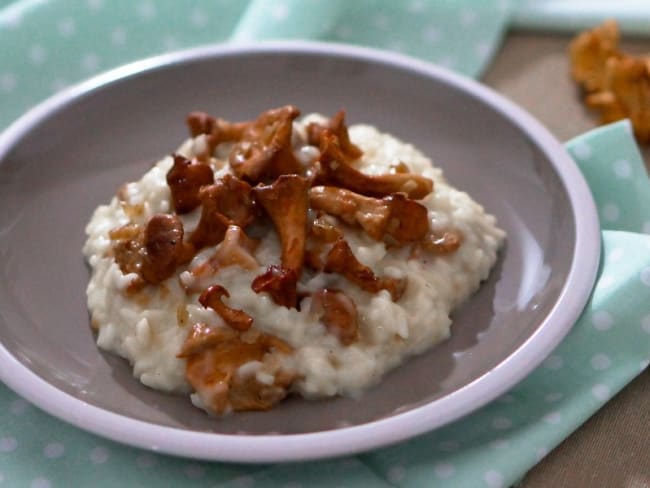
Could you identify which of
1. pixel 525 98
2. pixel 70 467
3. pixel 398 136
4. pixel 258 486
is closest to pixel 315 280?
pixel 258 486

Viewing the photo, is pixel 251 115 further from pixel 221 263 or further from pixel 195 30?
pixel 221 263

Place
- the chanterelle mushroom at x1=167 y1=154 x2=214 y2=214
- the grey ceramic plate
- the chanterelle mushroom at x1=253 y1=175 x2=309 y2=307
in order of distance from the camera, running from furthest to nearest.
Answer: the chanterelle mushroom at x1=167 y1=154 x2=214 y2=214
the chanterelle mushroom at x1=253 y1=175 x2=309 y2=307
the grey ceramic plate

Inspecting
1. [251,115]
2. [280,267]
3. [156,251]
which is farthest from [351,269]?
[251,115]

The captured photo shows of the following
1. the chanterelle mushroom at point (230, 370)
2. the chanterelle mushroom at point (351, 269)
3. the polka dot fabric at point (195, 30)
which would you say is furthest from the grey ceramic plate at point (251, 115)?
the polka dot fabric at point (195, 30)

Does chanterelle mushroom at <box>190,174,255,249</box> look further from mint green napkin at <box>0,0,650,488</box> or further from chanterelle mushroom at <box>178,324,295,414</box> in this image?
mint green napkin at <box>0,0,650,488</box>

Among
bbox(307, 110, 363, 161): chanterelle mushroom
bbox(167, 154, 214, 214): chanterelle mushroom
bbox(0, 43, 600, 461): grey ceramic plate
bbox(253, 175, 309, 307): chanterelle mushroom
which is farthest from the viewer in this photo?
bbox(307, 110, 363, 161): chanterelle mushroom

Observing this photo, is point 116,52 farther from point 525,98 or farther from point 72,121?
point 525,98

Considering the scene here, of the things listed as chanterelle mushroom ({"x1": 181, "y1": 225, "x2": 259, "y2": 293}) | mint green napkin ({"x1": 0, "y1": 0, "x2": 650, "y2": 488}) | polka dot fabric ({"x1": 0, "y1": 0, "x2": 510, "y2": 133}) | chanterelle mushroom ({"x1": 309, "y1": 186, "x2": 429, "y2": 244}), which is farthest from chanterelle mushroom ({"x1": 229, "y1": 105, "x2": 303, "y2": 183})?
polka dot fabric ({"x1": 0, "y1": 0, "x2": 510, "y2": 133})
